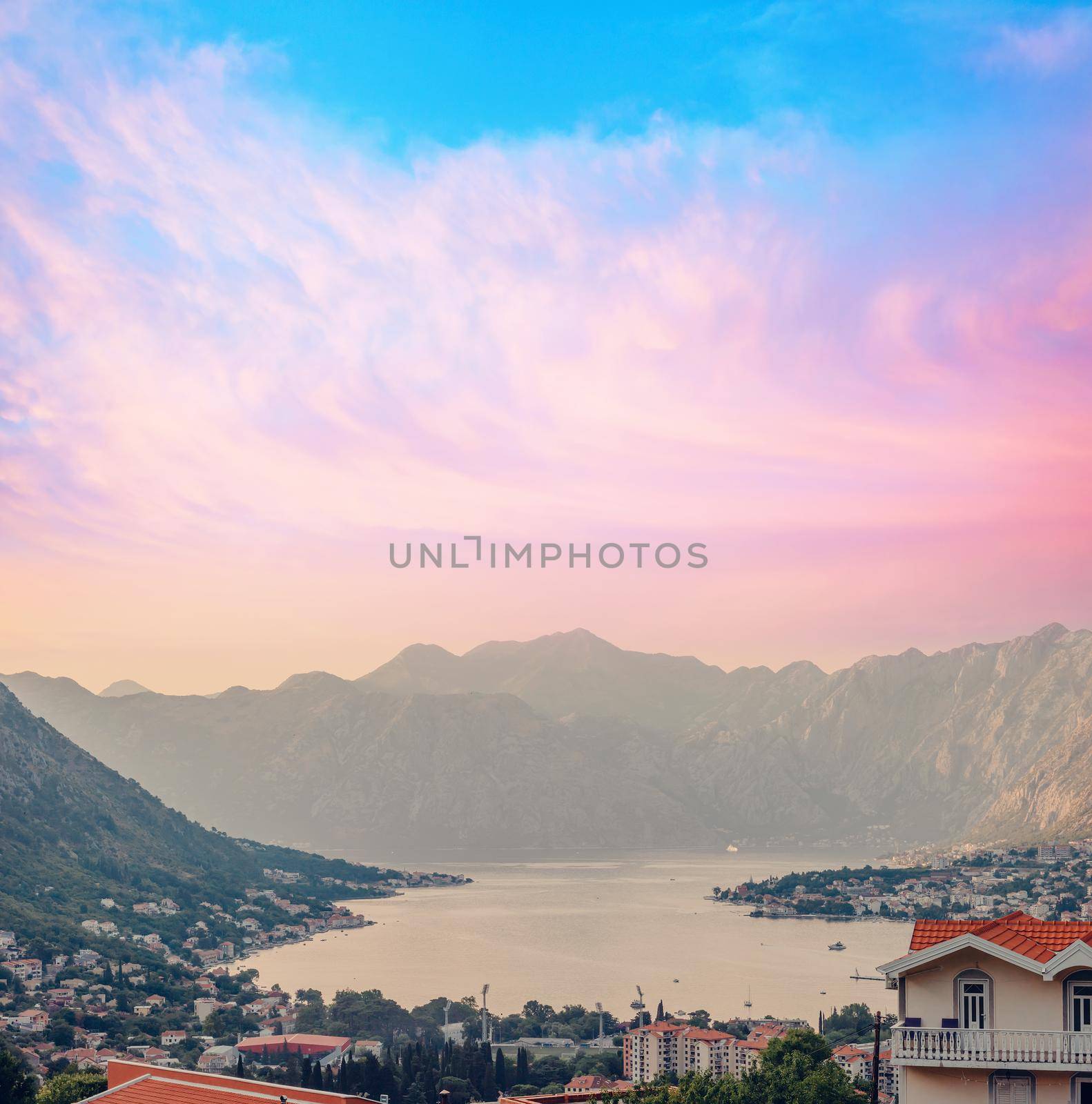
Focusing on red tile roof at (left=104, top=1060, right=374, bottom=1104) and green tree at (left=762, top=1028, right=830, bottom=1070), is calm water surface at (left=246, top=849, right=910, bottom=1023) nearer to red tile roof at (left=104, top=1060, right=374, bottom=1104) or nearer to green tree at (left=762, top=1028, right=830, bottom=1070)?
green tree at (left=762, top=1028, right=830, bottom=1070)

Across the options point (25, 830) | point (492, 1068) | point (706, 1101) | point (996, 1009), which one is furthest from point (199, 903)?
point (996, 1009)

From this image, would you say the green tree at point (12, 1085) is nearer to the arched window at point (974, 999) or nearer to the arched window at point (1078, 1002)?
the arched window at point (974, 999)

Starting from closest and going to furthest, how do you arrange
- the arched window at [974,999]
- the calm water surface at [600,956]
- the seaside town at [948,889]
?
the arched window at [974,999], the calm water surface at [600,956], the seaside town at [948,889]

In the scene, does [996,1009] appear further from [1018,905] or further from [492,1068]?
[1018,905]

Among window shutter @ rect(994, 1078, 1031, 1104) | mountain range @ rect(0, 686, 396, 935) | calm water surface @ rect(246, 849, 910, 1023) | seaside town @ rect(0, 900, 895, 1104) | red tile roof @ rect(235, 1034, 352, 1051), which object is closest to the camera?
window shutter @ rect(994, 1078, 1031, 1104)

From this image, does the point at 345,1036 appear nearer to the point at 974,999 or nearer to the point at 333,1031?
the point at 333,1031

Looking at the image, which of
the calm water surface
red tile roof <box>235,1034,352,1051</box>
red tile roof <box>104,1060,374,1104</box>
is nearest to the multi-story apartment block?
red tile roof <box>235,1034,352,1051</box>

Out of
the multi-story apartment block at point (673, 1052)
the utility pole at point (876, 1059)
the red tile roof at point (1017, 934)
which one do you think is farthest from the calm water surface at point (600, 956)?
the red tile roof at point (1017, 934)
